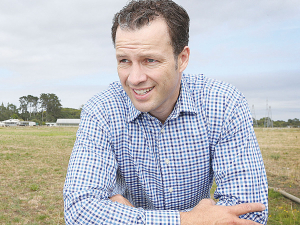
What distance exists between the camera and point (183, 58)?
247 centimetres

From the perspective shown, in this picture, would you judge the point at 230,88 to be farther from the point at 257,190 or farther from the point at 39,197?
the point at 39,197

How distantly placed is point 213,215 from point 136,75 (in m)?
1.12

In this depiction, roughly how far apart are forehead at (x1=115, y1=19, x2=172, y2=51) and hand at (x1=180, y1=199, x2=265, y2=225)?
3.93 feet

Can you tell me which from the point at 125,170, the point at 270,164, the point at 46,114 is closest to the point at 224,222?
the point at 125,170

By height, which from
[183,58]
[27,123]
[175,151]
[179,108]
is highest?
[183,58]

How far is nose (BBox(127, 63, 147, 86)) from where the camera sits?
214 cm

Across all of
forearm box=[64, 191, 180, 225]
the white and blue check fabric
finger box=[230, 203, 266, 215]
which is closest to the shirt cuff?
forearm box=[64, 191, 180, 225]

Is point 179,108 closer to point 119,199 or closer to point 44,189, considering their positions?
point 119,199

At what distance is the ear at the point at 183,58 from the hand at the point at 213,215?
107cm

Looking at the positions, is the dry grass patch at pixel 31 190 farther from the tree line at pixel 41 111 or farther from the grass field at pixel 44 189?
the tree line at pixel 41 111

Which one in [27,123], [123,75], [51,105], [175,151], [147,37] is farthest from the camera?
[51,105]

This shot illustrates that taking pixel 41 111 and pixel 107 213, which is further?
pixel 41 111

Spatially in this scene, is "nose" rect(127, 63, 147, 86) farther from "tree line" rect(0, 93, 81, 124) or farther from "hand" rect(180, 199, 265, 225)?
"tree line" rect(0, 93, 81, 124)

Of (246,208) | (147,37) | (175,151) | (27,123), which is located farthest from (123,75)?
(27,123)
